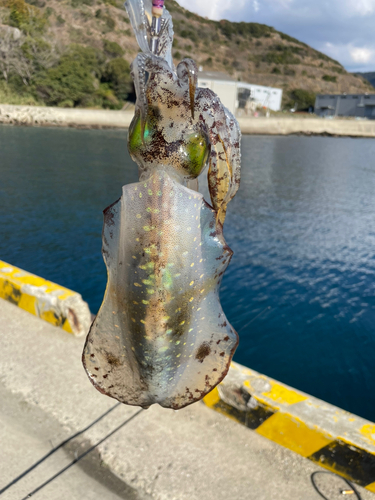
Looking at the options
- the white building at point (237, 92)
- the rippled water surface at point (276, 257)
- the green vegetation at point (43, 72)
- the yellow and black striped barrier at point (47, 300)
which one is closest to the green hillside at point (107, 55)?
the green vegetation at point (43, 72)

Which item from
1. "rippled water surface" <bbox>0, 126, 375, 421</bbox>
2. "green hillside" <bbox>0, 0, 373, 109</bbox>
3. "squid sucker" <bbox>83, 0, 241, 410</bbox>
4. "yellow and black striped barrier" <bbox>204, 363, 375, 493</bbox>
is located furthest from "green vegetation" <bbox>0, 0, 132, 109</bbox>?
"squid sucker" <bbox>83, 0, 241, 410</bbox>

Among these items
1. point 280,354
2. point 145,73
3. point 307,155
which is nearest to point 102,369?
point 145,73

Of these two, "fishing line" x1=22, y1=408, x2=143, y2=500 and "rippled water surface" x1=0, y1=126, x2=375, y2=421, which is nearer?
"fishing line" x1=22, y1=408, x2=143, y2=500

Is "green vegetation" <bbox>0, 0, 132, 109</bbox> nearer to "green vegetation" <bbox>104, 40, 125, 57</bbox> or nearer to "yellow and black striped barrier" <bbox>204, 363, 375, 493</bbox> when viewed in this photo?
"green vegetation" <bbox>104, 40, 125, 57</bbox>

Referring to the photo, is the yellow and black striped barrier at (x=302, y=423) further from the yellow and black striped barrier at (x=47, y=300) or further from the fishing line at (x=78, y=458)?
the yellow and black striped barrier at (x=47, y=300)

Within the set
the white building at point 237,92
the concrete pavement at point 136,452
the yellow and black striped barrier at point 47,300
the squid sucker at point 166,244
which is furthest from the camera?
the white building at point 237,92

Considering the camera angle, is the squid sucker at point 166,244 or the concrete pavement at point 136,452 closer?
the squid sucker at point 166,244

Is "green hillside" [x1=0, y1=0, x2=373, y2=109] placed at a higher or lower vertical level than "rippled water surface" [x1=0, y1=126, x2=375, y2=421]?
higher
